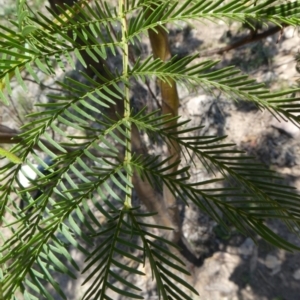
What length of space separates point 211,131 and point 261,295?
2.35ft

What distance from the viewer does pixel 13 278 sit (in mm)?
317

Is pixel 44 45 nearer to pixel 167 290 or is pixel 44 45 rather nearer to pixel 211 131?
pixel 167 290

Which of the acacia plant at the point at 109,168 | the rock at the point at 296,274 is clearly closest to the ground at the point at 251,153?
the rock at the point at 296,274

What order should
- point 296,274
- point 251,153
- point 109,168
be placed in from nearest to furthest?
point 109,168 < point 296,274 < point 251,153

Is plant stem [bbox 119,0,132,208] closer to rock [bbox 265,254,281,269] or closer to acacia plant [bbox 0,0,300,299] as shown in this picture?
acacia plant [bbox 0,0,300,299]

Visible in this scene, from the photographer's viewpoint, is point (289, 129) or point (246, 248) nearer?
point (246, 248)

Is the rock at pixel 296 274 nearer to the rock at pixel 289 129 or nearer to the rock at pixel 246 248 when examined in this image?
the rock at pixel 246 248

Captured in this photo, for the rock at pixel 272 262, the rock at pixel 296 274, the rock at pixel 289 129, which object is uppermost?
the rock at pixel 289 129

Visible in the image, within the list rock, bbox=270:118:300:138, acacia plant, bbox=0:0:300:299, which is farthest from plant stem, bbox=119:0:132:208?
rock, bbox=270:118:300:138

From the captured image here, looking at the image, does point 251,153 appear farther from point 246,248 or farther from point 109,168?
point 109,168

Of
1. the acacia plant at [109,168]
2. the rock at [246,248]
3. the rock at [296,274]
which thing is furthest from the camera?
the rock at [246,248]

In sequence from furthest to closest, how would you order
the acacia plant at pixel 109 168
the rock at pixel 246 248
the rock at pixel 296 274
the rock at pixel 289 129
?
the rock at pixel 289 129, the rock at pixel 246 248, the rock at pixel 296 274, the acacia plant at pixel 109 168

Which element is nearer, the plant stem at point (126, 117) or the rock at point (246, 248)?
the plant stem at point (126, 117)

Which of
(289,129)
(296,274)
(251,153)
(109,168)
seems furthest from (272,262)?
(109,168)
